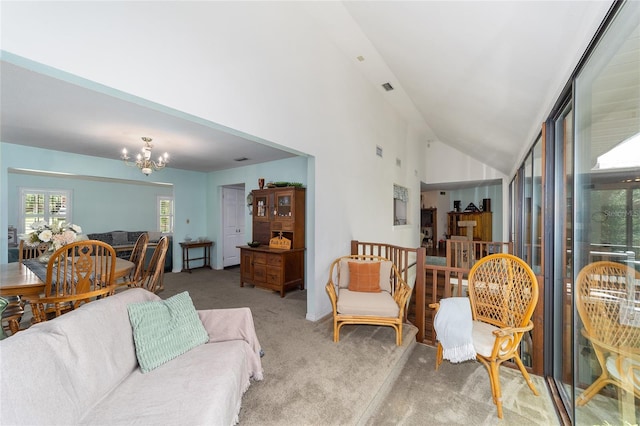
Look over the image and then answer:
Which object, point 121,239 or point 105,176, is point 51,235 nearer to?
point 105,176

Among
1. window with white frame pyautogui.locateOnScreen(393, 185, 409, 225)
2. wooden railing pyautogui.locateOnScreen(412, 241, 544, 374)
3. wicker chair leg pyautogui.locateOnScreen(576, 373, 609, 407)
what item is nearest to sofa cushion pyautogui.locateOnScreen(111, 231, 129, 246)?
window with white frame pyautogui.locateOnScreen(393, 185, 409, 225)

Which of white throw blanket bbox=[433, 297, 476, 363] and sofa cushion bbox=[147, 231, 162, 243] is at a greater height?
sofa cushion bbox=[147, 231, 162, 243]

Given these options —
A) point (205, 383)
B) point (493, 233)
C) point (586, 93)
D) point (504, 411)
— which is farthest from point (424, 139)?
point (205, 383)

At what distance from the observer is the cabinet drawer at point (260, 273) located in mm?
4520

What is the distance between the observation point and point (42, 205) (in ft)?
22.0

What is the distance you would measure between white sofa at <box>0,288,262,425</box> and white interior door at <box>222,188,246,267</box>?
4.84m

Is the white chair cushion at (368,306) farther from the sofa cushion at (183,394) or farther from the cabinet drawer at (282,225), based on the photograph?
the cabinet drawer at (282,225)

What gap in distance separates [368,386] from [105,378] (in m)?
1.74

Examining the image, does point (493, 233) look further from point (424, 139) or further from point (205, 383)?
point (205, 383)

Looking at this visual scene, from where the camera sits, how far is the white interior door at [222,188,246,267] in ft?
21.4

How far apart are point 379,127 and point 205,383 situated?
187 inches

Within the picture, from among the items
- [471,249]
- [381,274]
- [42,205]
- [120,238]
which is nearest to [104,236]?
[120,238]

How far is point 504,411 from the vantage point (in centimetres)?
186

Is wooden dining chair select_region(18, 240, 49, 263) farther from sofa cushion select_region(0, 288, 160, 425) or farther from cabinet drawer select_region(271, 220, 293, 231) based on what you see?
cabinet drawer select_region(271, 220, 293, 231)
